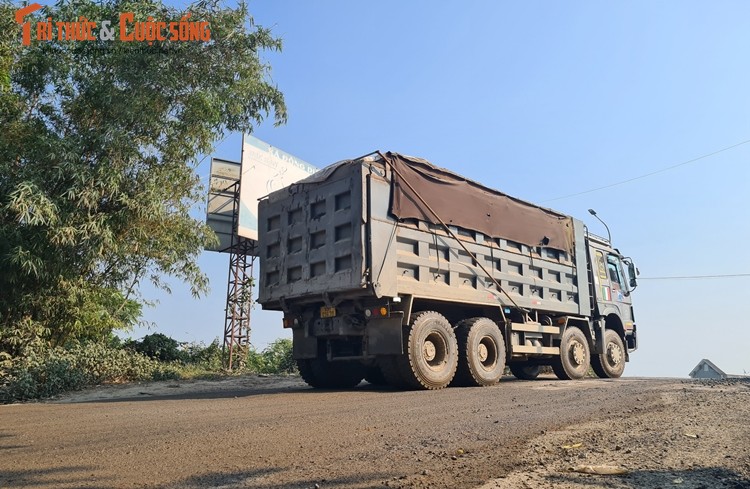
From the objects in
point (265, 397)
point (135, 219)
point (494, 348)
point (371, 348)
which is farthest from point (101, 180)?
point (494, 348)

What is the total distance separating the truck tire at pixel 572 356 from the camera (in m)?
12.2

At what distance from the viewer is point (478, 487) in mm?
3189

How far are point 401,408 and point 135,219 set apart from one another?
752cm

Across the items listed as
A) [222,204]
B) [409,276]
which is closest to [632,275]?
[409,276]

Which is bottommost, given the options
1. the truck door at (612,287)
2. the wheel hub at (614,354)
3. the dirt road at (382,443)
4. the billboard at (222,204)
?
the dirt road at (382,443)

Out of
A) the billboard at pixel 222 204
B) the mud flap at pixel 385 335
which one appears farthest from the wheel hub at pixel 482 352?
the billboard at pixel 222 204

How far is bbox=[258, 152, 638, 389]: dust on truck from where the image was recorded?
27.9 ft

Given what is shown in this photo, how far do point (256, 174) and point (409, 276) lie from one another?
1467cm

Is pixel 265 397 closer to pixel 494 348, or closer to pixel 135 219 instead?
pixel 494 348

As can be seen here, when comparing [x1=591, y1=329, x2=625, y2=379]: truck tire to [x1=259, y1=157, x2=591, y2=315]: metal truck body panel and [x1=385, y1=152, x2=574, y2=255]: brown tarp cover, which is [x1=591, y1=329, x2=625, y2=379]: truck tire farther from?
[x1=259, y1=157, x2=591, y2=315]: metal truck body panel

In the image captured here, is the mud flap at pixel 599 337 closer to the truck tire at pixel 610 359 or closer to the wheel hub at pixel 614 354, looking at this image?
the truck tire at pixel 610 359

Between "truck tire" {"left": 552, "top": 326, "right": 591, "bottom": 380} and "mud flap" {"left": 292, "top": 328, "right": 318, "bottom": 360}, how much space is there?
19.6 feet

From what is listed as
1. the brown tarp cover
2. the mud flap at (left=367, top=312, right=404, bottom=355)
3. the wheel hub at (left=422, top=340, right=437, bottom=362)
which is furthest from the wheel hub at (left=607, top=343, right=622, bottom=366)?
the mud flap at (left=367, top=312, right=404, bottom=355)

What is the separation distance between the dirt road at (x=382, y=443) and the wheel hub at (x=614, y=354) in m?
6.72
